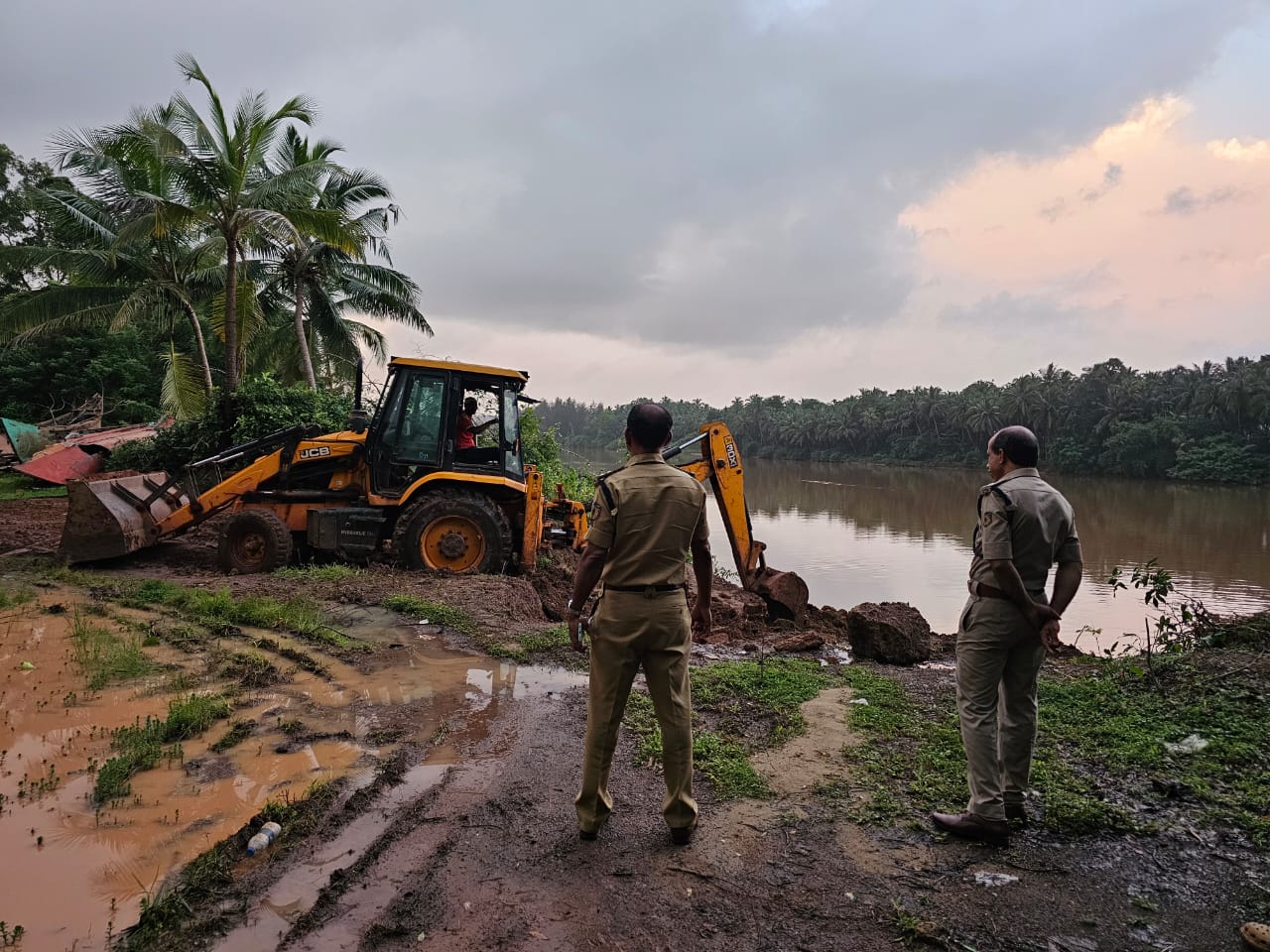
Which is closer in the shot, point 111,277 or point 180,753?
point 180,753

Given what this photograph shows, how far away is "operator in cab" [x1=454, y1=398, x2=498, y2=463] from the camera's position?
854 centimetres

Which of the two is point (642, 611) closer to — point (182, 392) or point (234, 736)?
point (234, 736)

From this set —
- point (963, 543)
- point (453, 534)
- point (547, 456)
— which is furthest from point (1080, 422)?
point (453, 534)

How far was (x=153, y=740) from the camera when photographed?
390 centimetres

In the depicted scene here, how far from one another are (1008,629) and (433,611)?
5020 millimetres

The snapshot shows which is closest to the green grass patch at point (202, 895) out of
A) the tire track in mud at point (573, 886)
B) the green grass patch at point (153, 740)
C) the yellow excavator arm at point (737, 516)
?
the tire track in mud at point (573, 886)

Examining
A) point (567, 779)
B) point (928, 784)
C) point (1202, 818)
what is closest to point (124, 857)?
point (567, 779)

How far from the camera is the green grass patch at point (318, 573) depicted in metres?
7.86

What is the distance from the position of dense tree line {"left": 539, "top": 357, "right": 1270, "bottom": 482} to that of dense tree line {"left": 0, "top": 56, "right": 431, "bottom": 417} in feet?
69.5

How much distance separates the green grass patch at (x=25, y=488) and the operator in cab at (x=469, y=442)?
36.6ft

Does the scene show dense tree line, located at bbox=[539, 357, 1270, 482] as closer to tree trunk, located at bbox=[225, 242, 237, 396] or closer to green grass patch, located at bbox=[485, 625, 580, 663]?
tree trunk, located at bbox=[225, 242, 237, 396]

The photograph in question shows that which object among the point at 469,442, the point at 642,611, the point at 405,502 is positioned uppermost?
the point at 469,442

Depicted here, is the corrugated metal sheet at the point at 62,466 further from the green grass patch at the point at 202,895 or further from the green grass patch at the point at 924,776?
the green grass patch at the point at 924,776

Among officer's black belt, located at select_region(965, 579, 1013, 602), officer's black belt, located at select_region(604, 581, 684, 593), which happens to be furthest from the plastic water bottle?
officer's black belt, located at select_region(965, 579, 1013, 602)
